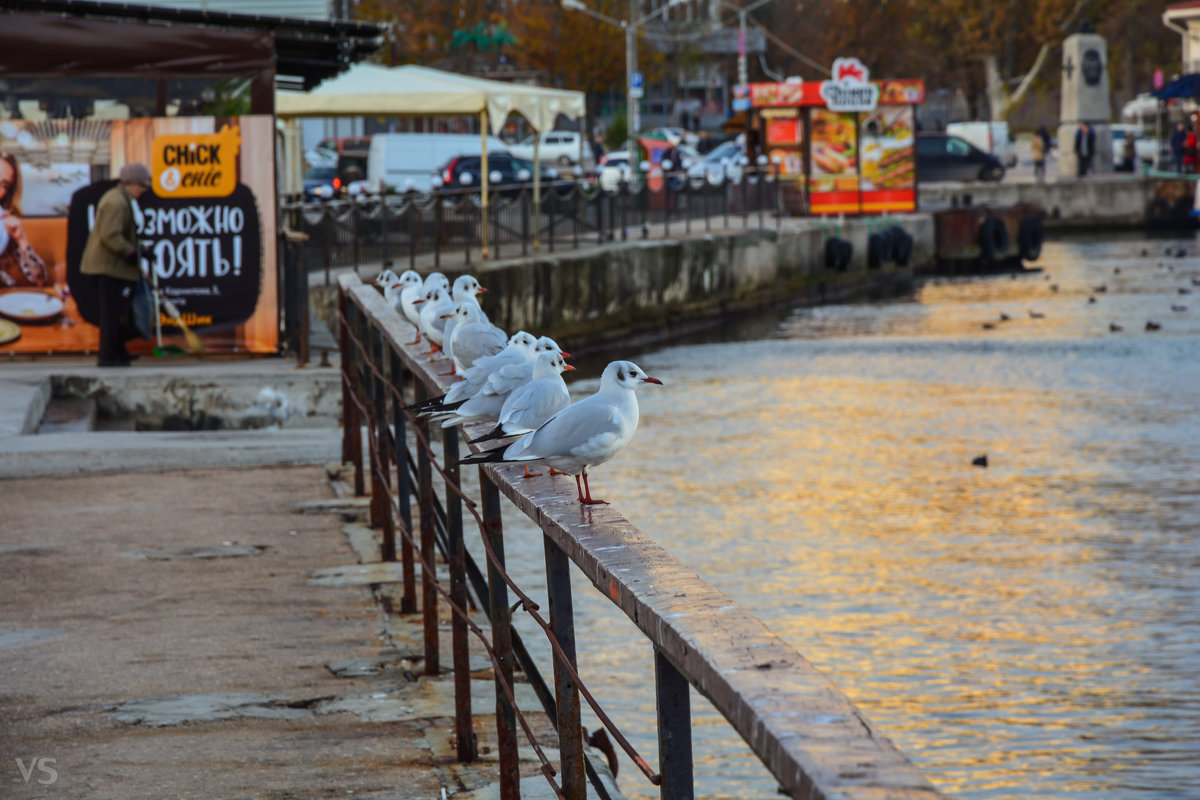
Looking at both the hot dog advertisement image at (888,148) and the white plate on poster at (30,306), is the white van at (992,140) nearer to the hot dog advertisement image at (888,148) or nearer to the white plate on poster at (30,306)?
the hot dog advertisement image at (888,148)

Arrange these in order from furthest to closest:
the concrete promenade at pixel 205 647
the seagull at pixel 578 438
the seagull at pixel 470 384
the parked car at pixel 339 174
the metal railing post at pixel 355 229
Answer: the parked car at pixel 339 174 < the metal railing post at pixel 355 229 < the seagull at pixel 470 384 < the concrete promenade at pixel 205 647 < the seagull at pixel 578 438

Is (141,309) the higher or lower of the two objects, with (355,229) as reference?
lower

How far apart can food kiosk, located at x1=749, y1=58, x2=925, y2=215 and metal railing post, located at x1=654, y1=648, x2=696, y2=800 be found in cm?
3625

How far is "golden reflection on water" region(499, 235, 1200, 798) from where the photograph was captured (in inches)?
331

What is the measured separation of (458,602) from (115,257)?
31.6 ft

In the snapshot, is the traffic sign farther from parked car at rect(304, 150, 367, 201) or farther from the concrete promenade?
the concrete promenade

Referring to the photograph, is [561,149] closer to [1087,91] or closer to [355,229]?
[1087,91]

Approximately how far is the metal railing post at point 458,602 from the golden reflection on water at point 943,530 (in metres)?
2.32

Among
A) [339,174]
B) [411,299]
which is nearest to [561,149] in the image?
[339,174]

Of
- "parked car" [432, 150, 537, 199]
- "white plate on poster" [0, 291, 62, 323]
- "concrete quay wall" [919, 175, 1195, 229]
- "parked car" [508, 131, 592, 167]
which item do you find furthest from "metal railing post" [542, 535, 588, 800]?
"parked car" [508, 131, 592, 167]

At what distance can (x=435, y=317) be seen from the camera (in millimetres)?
7195

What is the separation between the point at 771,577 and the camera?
11477 mm

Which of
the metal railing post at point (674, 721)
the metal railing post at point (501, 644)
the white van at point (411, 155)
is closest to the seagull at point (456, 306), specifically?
the metal railing post at point (501, 644)

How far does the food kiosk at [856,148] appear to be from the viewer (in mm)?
38625
